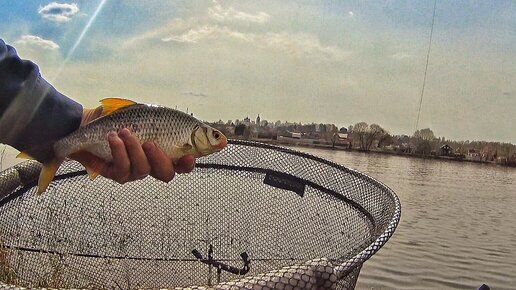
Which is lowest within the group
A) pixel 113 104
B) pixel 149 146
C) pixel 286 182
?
pixel 286 182

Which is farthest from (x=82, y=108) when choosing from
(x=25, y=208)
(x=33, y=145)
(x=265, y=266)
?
(x=265, y=266)

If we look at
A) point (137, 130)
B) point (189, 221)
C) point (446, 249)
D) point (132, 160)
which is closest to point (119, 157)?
point (132, 160)

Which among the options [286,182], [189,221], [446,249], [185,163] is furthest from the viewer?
[446,249]

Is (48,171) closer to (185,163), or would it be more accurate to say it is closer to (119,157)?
(119,157)

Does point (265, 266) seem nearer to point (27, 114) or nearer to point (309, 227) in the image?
point (309, 227)

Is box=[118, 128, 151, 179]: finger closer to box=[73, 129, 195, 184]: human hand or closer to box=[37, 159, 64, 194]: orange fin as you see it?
box=[73, 129, 195, 184]: human hand

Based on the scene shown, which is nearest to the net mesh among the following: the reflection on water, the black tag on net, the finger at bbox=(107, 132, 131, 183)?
the black tag on net

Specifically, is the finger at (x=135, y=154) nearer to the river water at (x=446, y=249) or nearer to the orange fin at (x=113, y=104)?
the orange fin at (x=113, y=104)
